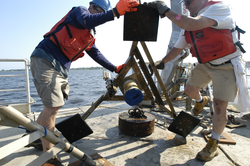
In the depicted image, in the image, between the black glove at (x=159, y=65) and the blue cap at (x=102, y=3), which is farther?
the black glove at (x=159, y=65)

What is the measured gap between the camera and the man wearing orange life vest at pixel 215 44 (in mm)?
1882

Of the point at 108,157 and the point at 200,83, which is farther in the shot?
the point at 200,83

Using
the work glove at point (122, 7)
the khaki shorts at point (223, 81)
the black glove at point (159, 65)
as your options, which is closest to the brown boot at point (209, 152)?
the khaki shorts at point (223, 81)

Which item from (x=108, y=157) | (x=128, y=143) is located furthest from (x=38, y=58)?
(x=128, y=143)

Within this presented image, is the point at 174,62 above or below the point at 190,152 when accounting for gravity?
above

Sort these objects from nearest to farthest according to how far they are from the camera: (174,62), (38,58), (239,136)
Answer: (38,58)
(239,136)
(174,62)

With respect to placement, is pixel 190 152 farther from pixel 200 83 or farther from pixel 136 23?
pixel 136 23

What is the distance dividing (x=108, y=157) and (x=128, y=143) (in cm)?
47

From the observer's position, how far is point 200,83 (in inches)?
101

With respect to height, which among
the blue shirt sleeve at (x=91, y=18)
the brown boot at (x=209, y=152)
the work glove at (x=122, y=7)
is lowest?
the brown boot at (x=209, y=152)

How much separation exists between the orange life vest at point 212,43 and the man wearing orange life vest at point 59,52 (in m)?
1.00

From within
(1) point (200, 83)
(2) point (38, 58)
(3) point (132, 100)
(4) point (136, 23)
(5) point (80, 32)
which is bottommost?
(3) point (132, 100)

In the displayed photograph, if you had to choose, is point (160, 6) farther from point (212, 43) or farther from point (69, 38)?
point (69, 38)

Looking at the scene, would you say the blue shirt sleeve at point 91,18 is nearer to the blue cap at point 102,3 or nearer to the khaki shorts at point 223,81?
the blue cap at point 102,3
